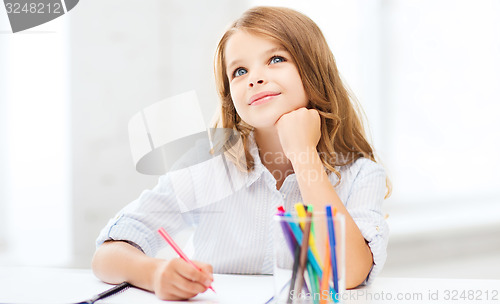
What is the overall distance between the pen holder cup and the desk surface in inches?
3.3

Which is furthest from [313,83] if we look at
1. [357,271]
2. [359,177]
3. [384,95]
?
[384,95]

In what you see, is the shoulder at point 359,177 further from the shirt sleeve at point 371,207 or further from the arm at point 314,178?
the arm at point 314,178

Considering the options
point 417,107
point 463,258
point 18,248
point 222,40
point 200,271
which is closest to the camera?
point 200,271

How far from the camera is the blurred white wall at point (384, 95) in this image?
1.39 m

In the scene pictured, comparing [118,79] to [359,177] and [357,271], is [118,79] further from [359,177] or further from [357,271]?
[357,271]

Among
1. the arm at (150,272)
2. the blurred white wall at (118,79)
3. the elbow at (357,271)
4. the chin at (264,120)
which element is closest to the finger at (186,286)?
the arm at (150,272)

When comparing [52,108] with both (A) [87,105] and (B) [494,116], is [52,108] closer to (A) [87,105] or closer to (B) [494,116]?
(A) [87,105]

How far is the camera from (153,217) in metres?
0.91

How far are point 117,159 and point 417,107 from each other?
3.55 ft

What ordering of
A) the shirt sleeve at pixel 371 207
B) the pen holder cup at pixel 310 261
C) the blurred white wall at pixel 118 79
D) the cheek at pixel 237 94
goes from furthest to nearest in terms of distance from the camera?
the blurred white wall at pixel 118 79 → the cheek at pixel 237 94 → the shirt sleeve at pixel 371 207 → the pen holder cup at pixel 310 261

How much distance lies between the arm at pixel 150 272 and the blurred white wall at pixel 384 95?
0.65 meters

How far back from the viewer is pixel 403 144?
1.88 m

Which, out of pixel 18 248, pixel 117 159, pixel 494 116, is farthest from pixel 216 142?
pixel 494 116

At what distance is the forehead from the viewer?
0.87 m
